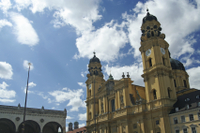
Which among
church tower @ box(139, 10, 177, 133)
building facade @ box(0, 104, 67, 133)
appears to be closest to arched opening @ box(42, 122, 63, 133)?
building facade @ box(0, 104, 67, 133)

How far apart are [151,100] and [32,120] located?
3799 centimetres

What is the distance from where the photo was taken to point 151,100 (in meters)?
43.2

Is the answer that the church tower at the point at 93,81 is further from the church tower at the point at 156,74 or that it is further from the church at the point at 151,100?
the church tower at the point at 156,74

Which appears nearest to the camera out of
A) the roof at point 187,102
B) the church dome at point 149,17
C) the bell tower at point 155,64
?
the roof at point 187,102

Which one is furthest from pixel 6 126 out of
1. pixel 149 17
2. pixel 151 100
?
pixel 149 17

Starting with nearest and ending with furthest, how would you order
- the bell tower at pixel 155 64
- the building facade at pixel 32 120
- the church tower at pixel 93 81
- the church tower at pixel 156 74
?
the church tower at pixel 156 74, the bell tower at pixel 155 64, the building facade at pixel 32 120, the church tower at pixel 93 81

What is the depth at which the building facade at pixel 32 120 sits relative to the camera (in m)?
57.6

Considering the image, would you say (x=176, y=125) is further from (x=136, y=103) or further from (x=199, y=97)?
(x=136, y=103)

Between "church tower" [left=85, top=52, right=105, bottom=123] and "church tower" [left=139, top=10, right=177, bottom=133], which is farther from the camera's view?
"church tower" [left=85, top=52, right=105, bottom=123]

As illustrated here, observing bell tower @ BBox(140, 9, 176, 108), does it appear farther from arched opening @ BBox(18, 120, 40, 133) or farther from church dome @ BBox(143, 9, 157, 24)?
arched opening @ BBox(18, 120, 40, 133)

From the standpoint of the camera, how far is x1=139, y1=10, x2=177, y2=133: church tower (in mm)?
40269

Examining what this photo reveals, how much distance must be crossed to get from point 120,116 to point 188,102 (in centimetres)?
1666

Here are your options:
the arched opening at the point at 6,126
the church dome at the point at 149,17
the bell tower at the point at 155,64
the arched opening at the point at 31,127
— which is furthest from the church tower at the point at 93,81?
the church dome at the point at 149,17

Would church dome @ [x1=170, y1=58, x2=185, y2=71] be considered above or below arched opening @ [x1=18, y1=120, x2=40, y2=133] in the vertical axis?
above
